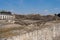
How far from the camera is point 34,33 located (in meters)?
14.0

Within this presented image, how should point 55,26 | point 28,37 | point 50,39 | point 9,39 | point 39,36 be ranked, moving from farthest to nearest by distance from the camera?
point 55,26, point 50,39, point 39,36, point 28,37, point 9,39

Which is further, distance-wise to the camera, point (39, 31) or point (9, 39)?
point (39, 31)

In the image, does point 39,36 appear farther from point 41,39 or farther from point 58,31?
point 58,31

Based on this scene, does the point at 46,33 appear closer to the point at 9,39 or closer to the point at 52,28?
the point at 52,28

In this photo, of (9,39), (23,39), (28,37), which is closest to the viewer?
(9,39)

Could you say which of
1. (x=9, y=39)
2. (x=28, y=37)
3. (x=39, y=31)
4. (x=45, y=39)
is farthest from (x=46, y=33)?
(x=9, y=39)

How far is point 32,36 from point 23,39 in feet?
5.68

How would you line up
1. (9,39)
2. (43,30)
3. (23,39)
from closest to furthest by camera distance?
(9,39) → (23,39) → (43,30)

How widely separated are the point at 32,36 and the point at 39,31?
5.63 ft

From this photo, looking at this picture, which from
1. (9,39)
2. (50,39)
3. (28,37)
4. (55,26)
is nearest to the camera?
(9,39)

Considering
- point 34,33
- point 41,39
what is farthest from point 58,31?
point 34,33

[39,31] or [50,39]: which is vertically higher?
[39,31]

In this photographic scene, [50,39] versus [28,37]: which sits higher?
[28,37]

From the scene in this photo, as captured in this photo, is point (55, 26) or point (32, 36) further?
point (55, 26)
